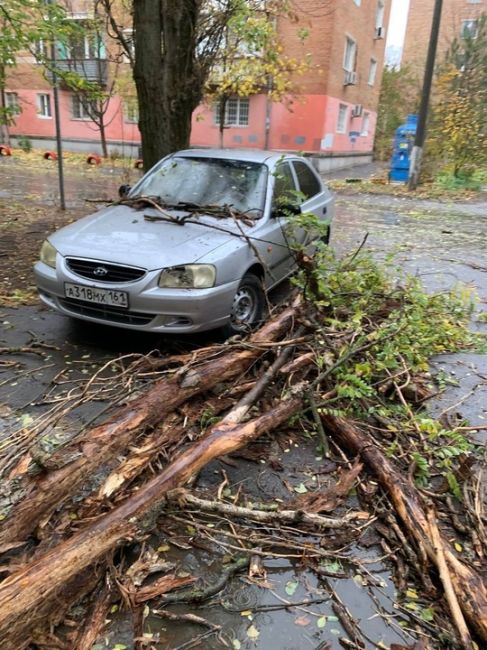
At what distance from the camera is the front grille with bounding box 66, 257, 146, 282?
4023mm

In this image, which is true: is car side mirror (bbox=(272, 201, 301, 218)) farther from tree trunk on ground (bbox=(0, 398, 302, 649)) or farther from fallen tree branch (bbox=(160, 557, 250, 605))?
fallen tree branch (bbox=(160, 557, 250, 605))

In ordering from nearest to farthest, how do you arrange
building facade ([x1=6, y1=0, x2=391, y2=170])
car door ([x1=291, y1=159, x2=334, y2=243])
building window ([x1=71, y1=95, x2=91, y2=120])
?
car door ([x1=291, y1=159, x2=334, y2=243]) → building facade ([x1=6, y1=0, x2=391, y2=170]) → building window ([x1=71, y1=95, x2=91, y2=120])

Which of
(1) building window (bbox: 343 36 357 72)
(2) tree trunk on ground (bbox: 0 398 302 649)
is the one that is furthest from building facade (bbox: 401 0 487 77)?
(2) tree trunk on ground (bbox: 0 398 302 649)

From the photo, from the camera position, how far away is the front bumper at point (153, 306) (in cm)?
398

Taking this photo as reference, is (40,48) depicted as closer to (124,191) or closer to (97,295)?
(124,191)

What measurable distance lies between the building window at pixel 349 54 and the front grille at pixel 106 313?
24534mm

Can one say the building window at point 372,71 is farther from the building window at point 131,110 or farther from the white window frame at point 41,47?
the white window frame at point 41,47

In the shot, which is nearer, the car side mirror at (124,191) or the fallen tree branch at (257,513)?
the fallen tree branch at (257,513)

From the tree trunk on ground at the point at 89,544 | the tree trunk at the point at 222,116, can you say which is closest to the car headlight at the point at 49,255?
the tree trunk on ground at the point at 89,544

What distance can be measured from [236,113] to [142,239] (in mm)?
21849

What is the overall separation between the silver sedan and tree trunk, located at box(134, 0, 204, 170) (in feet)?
7.14

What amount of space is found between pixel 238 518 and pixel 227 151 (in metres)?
4.44

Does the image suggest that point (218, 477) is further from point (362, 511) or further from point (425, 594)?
point (425, 594)

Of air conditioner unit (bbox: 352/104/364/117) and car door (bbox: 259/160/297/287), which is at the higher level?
air conditioner unit (bbox: 352/104/364/117)
